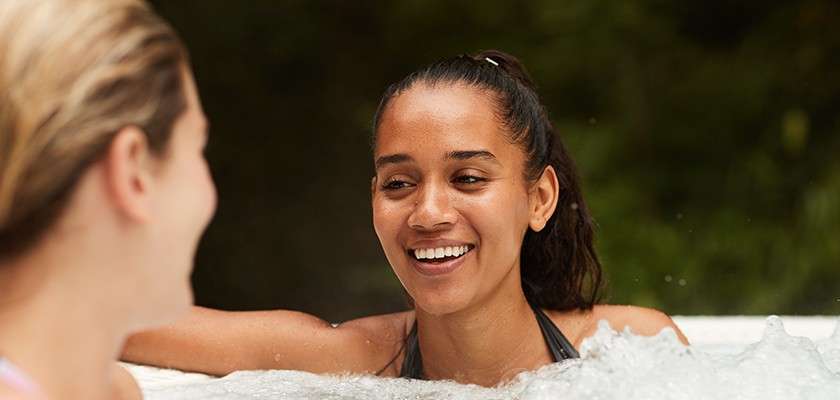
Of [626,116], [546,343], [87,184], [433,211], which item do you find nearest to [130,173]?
[87,184]

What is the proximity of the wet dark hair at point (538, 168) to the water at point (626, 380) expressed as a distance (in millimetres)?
206

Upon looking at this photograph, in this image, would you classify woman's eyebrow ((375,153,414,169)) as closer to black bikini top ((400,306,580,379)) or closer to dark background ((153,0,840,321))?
black bikini top ((400,306,580,379))

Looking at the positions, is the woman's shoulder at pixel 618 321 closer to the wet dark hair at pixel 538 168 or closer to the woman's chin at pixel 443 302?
the wet dark hair at pixel 538 168

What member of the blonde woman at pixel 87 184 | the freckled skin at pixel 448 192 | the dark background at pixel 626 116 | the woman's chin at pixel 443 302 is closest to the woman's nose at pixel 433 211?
the freckled skin at pixel 448 192

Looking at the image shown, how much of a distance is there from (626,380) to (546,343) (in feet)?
1.17

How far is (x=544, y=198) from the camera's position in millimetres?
2012

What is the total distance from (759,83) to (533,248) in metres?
2.33

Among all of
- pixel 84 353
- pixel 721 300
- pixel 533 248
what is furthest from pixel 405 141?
pixel 721 300

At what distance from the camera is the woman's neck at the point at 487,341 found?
77.8 inches

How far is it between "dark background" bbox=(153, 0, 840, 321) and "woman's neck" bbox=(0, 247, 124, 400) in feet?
10.6

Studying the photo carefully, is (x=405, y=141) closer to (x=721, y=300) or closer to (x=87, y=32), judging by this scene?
(x=87, y=32)

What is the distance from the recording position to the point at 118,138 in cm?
93

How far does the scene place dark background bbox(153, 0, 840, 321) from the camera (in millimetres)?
4133

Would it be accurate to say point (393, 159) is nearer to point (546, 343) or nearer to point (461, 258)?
point (461, 258)
